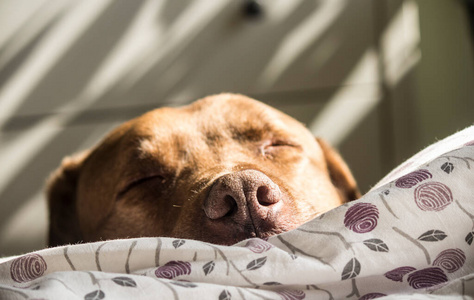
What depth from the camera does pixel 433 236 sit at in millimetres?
947

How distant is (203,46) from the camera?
3156 millimetres

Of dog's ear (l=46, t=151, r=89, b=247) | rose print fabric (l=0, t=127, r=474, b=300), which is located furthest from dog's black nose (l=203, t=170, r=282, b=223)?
dog's ear (l=46, t=151, r=89, b=247)

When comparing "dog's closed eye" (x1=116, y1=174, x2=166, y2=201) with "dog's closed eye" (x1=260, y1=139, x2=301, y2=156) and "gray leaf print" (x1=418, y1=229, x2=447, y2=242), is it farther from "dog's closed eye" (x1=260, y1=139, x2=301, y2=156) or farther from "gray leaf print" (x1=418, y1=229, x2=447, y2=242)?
"gray leaf print" (x1=418, y1=229, x2=447, y2=242)

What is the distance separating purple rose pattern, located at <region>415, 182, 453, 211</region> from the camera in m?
0.98

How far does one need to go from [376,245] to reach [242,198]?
0.43m

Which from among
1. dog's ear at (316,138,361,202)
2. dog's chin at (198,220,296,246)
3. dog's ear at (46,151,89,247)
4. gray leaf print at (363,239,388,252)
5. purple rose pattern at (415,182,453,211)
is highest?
purple rose pattern at (415,182,453,211)

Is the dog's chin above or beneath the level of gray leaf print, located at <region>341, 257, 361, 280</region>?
beneath

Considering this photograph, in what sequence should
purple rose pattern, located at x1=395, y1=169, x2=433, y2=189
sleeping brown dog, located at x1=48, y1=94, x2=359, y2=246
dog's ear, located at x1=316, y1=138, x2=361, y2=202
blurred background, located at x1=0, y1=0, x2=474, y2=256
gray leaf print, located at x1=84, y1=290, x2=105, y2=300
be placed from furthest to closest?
blurred background, located at x1=0, y1=0, x2=474, y2=256 → dog's ear, located at x1=316, y1=138, x2=361, y2=202 → sleeping brown dog, located at x1=48, y1=94, x2=359, y2=246 → purple rose pattern, located at x1=395, y1=169, x2=433, y2=189 → gray leaf print, located at x1=84, y1=290, x2=105, y2=300

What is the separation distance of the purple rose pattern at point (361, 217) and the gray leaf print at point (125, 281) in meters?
0.38

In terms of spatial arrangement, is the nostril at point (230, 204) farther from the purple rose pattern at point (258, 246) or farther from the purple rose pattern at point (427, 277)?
the purple rose pattern at point (427, 277)

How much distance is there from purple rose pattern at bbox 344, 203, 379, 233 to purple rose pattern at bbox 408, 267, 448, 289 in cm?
11

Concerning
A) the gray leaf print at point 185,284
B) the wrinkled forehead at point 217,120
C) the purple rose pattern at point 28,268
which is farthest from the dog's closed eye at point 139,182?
the gray leaf print at point 185,284

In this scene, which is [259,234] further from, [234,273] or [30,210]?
[30,210]

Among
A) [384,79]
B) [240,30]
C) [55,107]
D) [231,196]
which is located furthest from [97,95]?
[231,196]
